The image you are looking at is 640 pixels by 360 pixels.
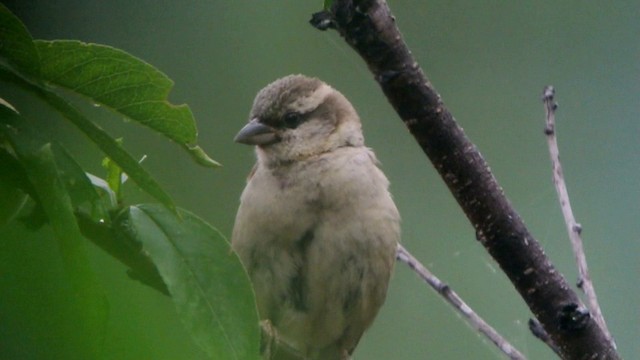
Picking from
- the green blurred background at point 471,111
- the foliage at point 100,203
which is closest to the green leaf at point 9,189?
the foliage at point 100,203

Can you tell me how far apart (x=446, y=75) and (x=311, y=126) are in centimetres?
107

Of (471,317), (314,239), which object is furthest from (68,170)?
(314,239)

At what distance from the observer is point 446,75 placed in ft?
11.3

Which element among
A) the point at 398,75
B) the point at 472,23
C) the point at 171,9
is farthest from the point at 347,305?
the point at 472,23

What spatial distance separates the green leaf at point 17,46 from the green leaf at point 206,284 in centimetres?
14

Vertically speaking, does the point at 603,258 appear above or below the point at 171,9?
above

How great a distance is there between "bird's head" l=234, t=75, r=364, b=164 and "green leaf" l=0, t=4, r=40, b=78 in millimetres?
1861

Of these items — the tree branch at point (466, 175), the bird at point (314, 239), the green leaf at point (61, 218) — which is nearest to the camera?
the green leaf at point (61, 218)

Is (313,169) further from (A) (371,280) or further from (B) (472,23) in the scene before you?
(B) (472,23)

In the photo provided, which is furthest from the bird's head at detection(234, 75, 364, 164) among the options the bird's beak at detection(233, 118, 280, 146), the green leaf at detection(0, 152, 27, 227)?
the green leaf at detection(0, 152, 27, 227)

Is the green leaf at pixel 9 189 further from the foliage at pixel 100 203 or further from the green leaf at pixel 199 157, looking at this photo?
the green leaf at pixel 199 157

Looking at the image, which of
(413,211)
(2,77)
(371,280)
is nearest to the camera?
(2,77)

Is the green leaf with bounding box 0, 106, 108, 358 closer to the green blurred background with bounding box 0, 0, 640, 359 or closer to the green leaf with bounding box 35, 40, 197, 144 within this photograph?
the green leaf with bounding box 35, 40, 197, 144

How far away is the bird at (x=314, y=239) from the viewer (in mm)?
2152
